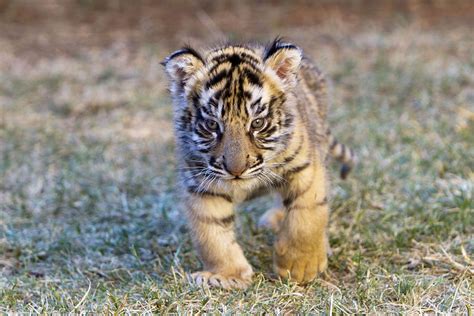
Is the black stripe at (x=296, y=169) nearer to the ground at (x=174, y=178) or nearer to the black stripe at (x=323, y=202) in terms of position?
the black stripe at (x=323, y=202)

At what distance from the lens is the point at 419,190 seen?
720 cm

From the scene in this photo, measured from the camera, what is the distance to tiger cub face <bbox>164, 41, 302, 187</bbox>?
503cm

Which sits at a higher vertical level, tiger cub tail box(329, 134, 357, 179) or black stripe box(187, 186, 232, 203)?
tiger cub tail box(329, 134, 357, 179)

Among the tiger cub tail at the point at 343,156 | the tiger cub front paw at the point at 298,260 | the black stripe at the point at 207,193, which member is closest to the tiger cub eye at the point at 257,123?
the black stripe at the point at 207,193

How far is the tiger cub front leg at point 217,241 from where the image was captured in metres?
5.55

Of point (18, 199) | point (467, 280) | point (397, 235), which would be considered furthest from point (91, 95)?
point (467, 280)

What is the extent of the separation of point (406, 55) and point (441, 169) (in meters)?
3.87

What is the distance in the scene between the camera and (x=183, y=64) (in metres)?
5.37

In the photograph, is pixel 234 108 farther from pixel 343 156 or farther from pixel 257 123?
pixel 343 156

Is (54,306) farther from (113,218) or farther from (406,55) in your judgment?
(406,55)

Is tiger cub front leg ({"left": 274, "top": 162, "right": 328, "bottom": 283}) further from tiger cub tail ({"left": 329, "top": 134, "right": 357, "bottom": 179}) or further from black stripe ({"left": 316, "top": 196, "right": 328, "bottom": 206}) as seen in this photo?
tiger cub tail ({"left": 329, "top": 134, "right": 357, "bottom": 179})

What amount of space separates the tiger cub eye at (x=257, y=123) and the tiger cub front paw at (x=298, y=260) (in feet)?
2.94

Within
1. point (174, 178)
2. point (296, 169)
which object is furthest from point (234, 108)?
point (174, 178)

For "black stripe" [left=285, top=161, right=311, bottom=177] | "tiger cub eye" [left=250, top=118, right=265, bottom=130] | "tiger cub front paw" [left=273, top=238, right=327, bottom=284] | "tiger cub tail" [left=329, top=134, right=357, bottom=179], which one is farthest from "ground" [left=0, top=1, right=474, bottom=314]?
"tiger cub eye" [left=250, top=118, right=265, bottom=130]
